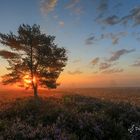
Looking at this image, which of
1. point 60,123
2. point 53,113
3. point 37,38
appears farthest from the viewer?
point 37,38

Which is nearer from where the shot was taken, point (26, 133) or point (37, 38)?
point (26, 133)

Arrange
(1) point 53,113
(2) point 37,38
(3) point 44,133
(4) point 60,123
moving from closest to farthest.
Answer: (3) point 44,133
(4) point 60,123
(1) point 53,113
(2) point 37,38

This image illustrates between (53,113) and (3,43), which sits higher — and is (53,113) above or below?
below

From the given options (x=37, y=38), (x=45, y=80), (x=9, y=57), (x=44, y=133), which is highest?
(x=37, y=38)

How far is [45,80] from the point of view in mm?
39750

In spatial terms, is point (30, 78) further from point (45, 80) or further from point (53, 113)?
point (53, 113)

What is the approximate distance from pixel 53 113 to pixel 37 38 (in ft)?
94.1

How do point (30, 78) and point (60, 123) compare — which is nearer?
point (60, 123)

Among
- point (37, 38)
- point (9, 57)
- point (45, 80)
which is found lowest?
point (45, 80)

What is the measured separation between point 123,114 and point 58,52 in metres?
28.5

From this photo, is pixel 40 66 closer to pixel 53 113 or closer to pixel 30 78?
pixel 30 78

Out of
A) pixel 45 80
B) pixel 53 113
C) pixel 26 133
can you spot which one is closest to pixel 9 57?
pixel 45 80

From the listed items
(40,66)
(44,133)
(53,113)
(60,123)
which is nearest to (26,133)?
(44,133)

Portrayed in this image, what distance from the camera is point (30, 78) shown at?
1564 inches
